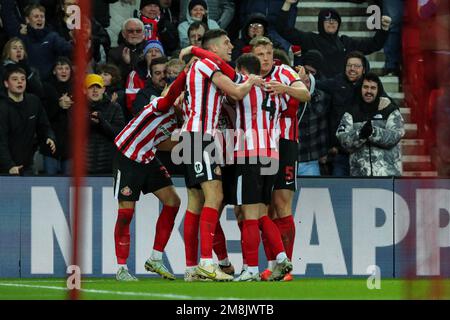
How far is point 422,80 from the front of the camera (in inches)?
292

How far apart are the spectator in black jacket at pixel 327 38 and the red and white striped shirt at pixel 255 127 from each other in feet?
9.49

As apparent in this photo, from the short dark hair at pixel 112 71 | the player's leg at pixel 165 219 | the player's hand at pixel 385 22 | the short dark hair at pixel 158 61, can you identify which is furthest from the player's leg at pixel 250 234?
the player's hand at pixel 385 22

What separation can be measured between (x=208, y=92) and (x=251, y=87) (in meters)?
0.38

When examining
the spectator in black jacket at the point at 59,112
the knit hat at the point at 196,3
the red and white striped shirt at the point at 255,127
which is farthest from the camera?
the knit hat at the point at 196,3

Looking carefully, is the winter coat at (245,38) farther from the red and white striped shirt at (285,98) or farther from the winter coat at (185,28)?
the red and white striped shirt at (285,98)

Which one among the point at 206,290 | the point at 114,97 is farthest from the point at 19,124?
the point at 206,290

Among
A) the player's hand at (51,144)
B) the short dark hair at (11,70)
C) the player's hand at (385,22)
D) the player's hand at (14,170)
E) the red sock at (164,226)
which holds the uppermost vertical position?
the player's hand at (385,22)

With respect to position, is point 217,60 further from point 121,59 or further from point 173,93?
point 121,59

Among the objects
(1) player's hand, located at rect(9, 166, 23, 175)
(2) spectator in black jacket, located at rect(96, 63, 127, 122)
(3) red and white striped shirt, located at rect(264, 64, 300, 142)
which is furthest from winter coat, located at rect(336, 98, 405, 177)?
(1) player's hand, located at rect(9, 166, 23, 175)

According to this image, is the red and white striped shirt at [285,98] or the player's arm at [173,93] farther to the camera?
the red and white striped shirt at [285,98]

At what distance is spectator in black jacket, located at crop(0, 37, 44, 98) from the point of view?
545 inches

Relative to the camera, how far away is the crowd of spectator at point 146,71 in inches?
529

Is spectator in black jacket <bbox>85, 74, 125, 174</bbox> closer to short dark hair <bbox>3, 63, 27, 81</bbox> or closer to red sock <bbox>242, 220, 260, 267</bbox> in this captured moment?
short dark hair <bbox>3, 63, 27, 81</bbox>

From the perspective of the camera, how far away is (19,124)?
1337cm
